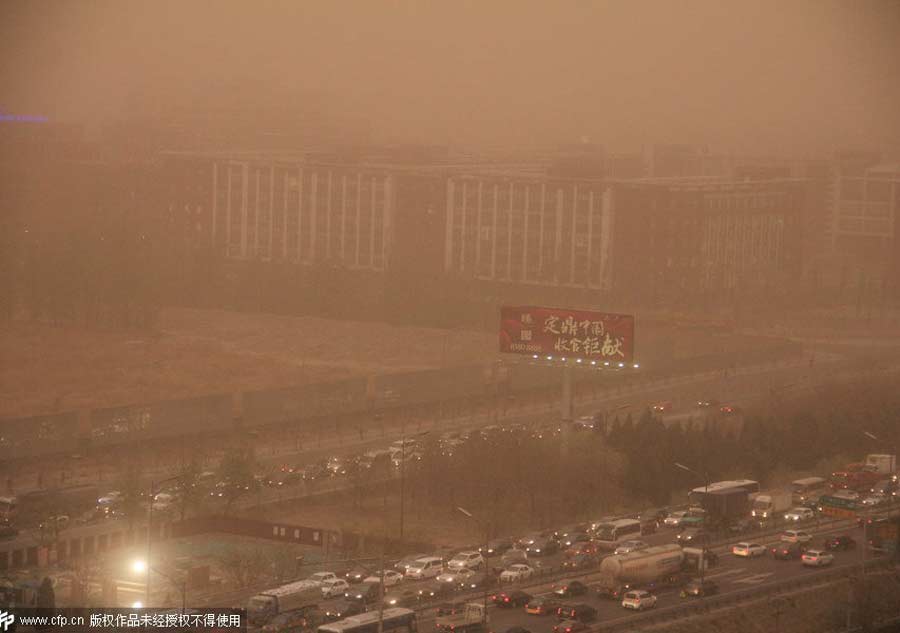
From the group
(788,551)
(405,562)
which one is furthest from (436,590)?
(788,551)

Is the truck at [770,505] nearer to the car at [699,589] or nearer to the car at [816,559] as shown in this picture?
the car at [816,559]

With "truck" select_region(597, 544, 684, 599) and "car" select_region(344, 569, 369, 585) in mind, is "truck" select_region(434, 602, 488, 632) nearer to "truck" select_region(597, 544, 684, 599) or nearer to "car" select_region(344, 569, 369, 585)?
"truck" select_region(597, 544, 684, 599)

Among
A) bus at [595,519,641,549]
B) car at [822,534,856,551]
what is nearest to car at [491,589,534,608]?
bus at [595,519,641,549]

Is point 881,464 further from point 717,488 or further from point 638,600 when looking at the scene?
point 638,600

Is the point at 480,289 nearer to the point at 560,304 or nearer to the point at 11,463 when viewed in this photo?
the point at 560,304

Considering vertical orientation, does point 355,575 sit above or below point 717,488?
below
